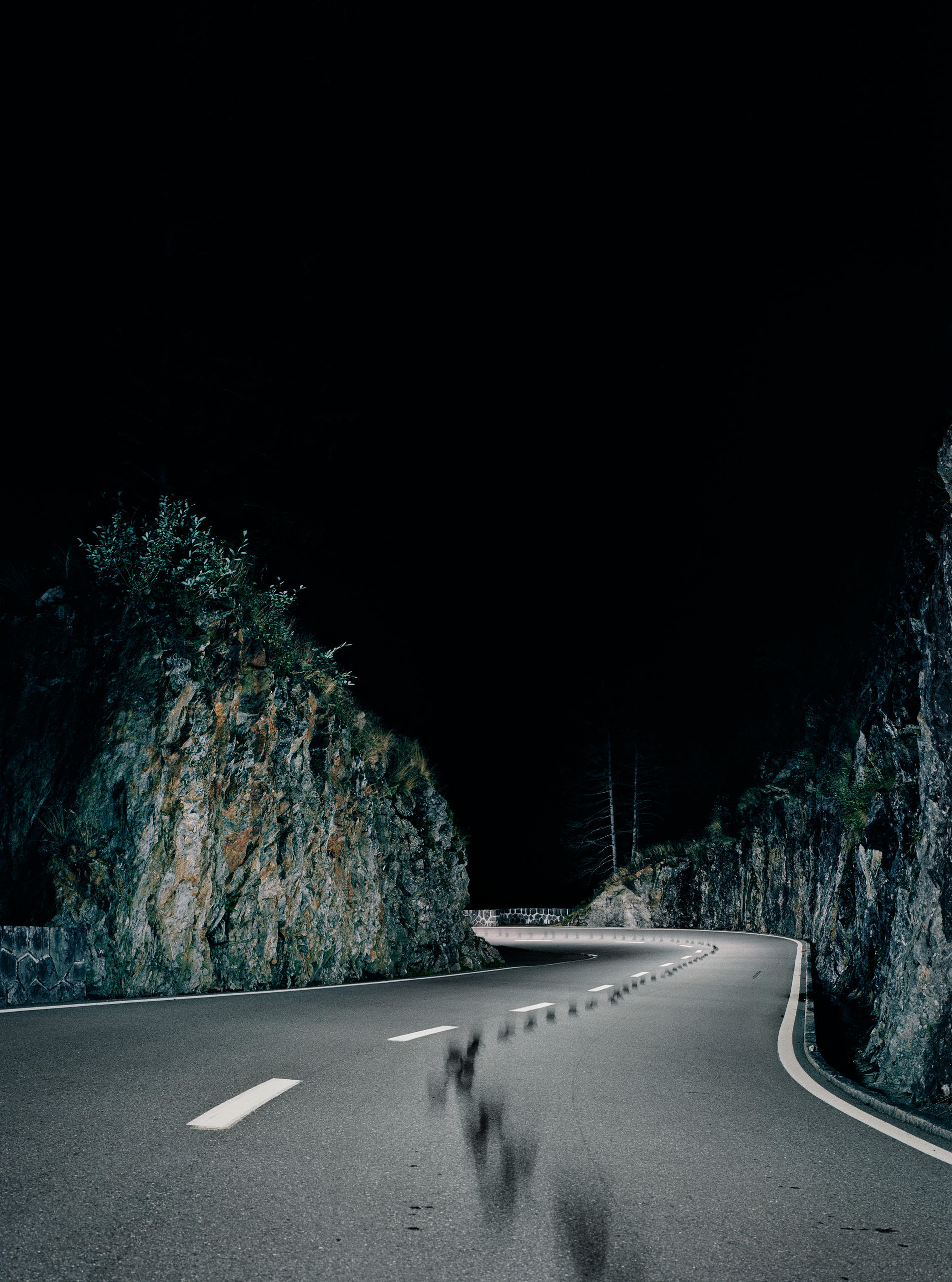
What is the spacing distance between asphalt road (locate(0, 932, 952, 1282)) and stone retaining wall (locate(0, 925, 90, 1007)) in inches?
89.5

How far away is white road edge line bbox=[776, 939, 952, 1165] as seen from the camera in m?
5.48

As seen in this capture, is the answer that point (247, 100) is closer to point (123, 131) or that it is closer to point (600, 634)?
point (123, 131)

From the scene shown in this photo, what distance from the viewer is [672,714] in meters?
69.9

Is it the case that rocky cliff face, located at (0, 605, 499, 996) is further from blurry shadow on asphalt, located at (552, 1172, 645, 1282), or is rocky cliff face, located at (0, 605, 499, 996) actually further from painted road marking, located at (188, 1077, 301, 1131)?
blurry shadow on asphalt, located at (552, 1172, 645, 1282)

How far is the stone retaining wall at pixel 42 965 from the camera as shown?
11445 millimetres

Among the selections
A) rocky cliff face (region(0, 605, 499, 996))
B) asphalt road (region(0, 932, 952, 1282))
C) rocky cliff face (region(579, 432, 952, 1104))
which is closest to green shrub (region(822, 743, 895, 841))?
rocky cliff face (region(579, 432, 952, 1104))

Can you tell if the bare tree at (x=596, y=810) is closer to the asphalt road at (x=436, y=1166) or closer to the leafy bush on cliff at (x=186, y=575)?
the leafy bush on cliff at (x=186, y=575)

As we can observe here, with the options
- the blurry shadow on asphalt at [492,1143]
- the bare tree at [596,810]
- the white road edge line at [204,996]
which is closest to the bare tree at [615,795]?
the bare tree at [596,810]

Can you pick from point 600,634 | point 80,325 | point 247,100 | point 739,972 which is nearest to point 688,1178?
point 739,972

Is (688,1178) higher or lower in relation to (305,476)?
lower

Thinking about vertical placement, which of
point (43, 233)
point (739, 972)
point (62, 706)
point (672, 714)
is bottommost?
point (739, 972)

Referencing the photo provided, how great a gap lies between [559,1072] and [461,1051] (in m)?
1.29

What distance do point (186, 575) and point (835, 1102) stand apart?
51.9 ft

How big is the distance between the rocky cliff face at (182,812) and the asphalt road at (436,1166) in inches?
222
